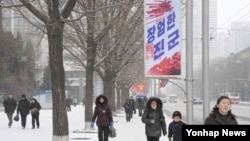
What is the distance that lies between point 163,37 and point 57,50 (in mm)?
2755

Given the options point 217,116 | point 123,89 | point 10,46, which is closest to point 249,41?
point 123,89

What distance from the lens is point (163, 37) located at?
12727 mm

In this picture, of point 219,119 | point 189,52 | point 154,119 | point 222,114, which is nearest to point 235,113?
point 189,52

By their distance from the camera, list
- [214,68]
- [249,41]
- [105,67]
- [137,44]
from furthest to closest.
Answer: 1. [214,68]
2. [249,41]
3. [105,67]
4. [137,44]

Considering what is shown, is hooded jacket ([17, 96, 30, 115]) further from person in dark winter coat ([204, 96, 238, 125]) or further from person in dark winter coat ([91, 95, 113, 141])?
person in dark winter coat ([204, 96, 238, 125])

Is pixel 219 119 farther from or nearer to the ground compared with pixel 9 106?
farther from the ground

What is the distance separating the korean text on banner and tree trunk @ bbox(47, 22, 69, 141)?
88.9 inches

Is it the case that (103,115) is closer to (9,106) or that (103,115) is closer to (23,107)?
(23,107)

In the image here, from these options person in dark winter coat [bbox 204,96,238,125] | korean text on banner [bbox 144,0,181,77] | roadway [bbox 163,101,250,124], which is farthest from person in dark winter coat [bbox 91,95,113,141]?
roadway [bbox 163,101,250,124]

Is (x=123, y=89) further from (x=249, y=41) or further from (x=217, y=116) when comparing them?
(x=217, y=116)

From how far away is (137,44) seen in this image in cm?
2891

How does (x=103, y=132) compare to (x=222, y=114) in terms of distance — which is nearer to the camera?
(x=222, y=114)

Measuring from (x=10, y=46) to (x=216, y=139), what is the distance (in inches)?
2187

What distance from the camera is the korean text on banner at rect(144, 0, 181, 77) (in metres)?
12.6
